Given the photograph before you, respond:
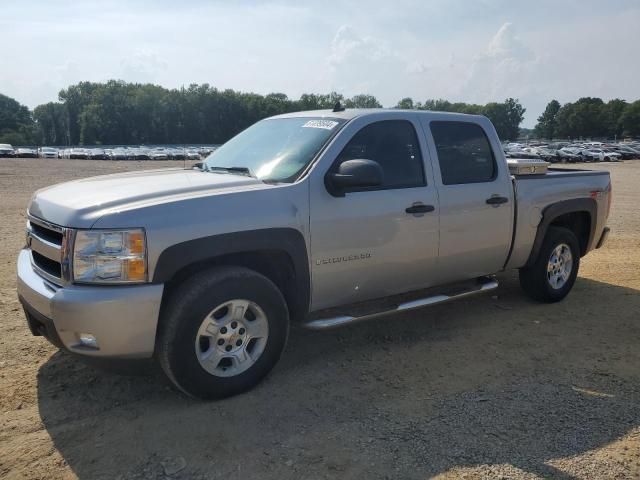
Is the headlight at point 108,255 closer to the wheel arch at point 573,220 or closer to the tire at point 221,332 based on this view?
the tire at point 221,332

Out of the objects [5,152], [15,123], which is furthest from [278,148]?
[15,123]

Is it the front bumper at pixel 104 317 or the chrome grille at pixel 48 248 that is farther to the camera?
the chrome grille at pixel 48 248

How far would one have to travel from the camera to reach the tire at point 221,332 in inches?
136

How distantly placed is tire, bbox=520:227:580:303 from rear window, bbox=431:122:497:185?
115cm

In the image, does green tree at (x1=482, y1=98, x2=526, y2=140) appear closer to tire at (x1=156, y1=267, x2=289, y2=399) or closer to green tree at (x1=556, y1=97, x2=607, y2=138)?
green tree at (x1=556, y1=97, x2=607, y2=138)

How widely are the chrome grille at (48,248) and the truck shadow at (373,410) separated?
0.87m

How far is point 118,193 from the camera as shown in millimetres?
3672

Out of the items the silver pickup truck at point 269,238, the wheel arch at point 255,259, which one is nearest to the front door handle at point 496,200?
the silver pickup truck at point 269,238

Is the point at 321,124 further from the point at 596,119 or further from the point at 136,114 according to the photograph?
the point at 596,119

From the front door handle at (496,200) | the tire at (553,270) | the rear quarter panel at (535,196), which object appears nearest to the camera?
the front door handle at (496,200)

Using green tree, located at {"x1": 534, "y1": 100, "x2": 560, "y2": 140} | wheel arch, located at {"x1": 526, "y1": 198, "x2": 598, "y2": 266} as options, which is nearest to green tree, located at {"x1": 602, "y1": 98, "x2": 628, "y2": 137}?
green tree, located at {"x1": 534, "y1": 100, "x2": 560, "y2": 140}

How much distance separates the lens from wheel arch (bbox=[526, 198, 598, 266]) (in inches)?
224

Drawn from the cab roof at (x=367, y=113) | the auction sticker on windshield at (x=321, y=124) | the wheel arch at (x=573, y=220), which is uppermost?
the cab roof at (x=367, y=113)

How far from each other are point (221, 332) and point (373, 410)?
112 cm
